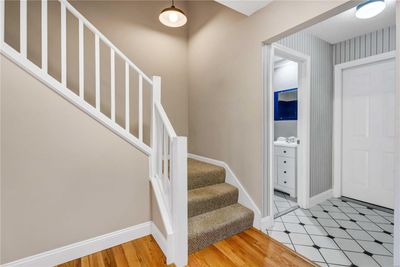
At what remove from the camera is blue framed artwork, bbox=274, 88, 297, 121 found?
3523mm

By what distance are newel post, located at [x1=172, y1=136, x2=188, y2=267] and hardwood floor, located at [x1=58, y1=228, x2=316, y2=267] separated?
0.53 ft

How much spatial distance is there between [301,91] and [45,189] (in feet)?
10.4

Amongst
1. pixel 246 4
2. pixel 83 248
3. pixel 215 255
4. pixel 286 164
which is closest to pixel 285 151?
pixel 286 164

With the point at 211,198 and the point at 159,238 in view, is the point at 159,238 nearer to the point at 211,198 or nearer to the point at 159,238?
the point at 159,238

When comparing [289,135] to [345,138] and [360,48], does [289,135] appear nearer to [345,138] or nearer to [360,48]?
[345,138]

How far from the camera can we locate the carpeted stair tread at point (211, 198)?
1.99 meters

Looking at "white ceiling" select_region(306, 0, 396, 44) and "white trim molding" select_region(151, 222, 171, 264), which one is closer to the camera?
"white trim molding" select_region(151, 222, 171, 264)

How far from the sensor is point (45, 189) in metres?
1.54

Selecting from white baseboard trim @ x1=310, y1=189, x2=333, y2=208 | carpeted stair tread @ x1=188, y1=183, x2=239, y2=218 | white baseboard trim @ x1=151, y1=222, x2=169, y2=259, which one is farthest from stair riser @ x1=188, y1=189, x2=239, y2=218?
white baseboard trim @ x1=310, y1=189, x2=333, y2=208

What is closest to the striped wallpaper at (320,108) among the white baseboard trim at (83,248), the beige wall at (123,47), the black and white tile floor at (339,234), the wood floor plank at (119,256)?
the black and white tile floor at (339,234)

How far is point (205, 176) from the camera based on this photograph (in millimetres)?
2363

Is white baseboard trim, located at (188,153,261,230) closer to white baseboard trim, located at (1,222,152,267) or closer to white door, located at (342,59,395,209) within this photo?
white baseboard trim, located at (1,222,152,267)

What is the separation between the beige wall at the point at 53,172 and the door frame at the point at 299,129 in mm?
1477

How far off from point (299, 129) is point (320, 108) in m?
0.55
